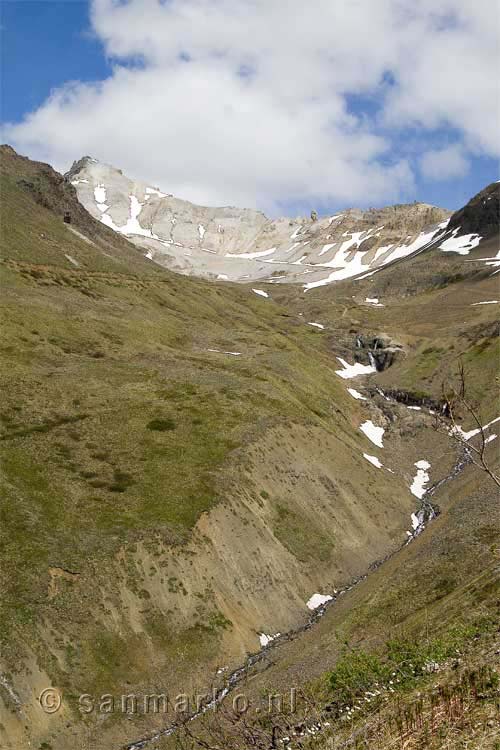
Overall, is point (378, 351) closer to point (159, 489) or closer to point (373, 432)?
point (373, 432)

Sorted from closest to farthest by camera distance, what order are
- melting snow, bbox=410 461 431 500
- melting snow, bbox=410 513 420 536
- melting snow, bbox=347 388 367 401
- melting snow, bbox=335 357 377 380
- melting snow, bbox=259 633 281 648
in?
melting snow, bbox=259 633 281 648, melting snow, bbox=410 513 420 536, melting snow, bbox=410 461 431 500, melting snow, bbox=347 388 367 401, melting snow, bbox=335 357 377 380

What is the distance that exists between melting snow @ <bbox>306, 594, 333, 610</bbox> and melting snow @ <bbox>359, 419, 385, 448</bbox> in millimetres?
48840

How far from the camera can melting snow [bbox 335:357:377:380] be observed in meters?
142

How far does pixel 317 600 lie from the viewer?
57094 mm

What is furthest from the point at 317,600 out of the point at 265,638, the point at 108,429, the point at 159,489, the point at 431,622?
the point at 108,429

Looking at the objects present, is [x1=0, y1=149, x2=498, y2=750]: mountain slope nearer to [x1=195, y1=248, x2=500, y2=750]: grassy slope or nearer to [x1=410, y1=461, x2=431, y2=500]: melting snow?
[x1=410, y1=461, x2=431, y2=500]: melting snow

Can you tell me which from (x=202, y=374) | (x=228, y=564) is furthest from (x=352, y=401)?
(x=228, y=564)

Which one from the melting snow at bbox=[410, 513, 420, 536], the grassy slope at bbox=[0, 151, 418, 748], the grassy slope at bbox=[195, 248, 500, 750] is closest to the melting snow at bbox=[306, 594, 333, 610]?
the grassy slope at bbox=[195, 248, 500, 750]

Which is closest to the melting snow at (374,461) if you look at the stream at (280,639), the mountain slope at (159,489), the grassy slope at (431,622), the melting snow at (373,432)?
the mountain slope at (159,489)

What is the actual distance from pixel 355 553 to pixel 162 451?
23.5 meters

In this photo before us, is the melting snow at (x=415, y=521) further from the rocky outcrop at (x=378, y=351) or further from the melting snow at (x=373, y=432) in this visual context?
the rocky outcrop at (x=378, y=351)

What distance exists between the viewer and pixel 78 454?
60656 millimetres

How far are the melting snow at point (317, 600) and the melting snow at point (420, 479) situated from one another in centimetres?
3357

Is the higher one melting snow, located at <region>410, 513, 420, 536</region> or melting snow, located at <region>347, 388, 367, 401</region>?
melting snow, located at <region>347, 388, 367, 401</region>
